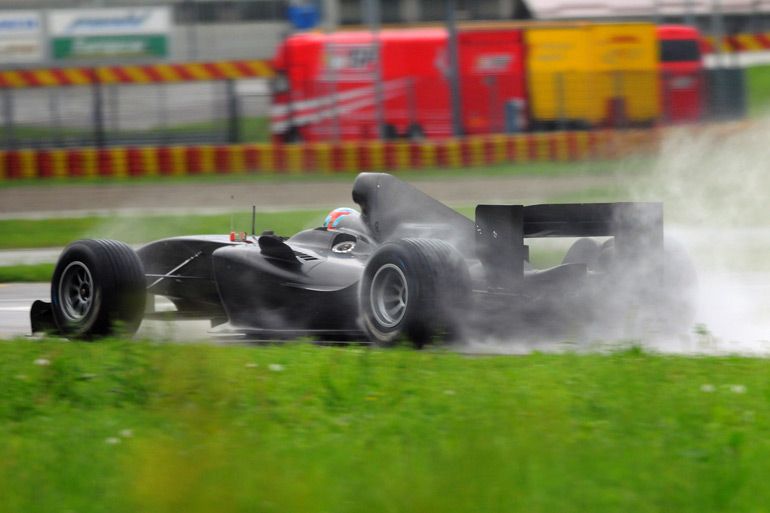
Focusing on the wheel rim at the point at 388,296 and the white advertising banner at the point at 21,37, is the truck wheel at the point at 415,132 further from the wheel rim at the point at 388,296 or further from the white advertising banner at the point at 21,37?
the wheel rim at the point at 388,296

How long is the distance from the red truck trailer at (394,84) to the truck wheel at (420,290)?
18.0 metres

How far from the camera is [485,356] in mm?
6715

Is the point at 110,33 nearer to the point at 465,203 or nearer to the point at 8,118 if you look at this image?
the point at 8,118

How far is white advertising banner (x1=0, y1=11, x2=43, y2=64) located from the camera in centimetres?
3784

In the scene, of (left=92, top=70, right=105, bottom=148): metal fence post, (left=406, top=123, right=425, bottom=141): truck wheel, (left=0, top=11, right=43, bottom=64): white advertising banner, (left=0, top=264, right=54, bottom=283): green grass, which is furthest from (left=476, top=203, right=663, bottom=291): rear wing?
(left=0, top=11, right=43, bottom=64): white advertising banner

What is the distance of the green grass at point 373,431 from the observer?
12.3 feet

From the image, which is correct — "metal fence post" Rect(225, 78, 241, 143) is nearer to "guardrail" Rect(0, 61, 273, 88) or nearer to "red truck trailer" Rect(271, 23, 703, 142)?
"red truck trailer" Rect(271, 23, 703, 142)

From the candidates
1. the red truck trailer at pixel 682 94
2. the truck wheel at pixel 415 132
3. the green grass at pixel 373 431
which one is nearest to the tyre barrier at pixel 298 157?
the truck wheel at pixel 415 132

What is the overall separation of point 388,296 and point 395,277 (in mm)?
146

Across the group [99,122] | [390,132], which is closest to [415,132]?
[390,132]

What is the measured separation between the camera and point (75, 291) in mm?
7727

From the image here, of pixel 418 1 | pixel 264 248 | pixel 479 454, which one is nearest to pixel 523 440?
pixel 479 454

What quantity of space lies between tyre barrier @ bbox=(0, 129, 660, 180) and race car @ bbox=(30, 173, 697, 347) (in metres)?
14.3

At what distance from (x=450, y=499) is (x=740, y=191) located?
1509cm
